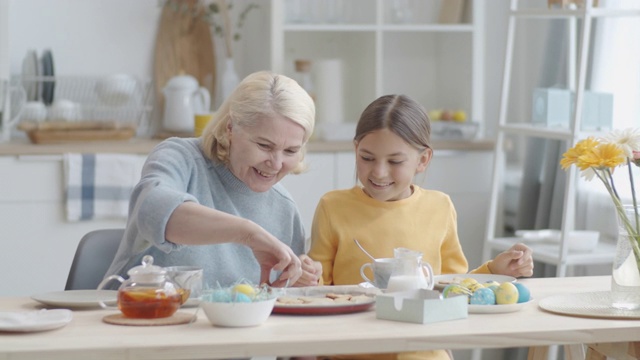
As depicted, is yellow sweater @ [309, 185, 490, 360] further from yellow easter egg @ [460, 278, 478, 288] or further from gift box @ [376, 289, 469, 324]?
gift box @ [376, 289, 469, 324]

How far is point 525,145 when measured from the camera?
410cm

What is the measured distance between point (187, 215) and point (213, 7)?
2438mm

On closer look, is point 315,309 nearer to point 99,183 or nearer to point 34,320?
point 34,320

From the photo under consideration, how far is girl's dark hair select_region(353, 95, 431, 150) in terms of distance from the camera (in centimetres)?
228

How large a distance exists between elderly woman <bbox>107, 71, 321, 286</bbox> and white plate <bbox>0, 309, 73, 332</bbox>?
0.27 metres

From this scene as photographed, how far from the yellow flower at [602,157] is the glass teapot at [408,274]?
341 mm

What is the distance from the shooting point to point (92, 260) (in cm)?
234

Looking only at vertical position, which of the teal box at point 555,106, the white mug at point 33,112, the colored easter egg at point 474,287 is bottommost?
the colored easter egg at point 474,287

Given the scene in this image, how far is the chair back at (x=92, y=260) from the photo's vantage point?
231cm

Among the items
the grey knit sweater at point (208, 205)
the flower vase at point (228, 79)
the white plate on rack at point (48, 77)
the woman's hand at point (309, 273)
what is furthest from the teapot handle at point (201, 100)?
the woman's hand at point (309, 273)

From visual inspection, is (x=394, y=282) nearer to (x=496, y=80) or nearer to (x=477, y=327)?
(x=477, y=327)

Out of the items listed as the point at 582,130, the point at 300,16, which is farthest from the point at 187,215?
the point at 300,16

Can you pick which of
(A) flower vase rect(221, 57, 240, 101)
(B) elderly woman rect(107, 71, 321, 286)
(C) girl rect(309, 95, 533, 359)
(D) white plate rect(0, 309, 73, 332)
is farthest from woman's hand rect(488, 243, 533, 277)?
(A) flower vase rect(221, 57, 240, 101)

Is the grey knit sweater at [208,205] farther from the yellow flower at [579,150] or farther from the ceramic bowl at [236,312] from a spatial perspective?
the yellow flower at [579,150]
